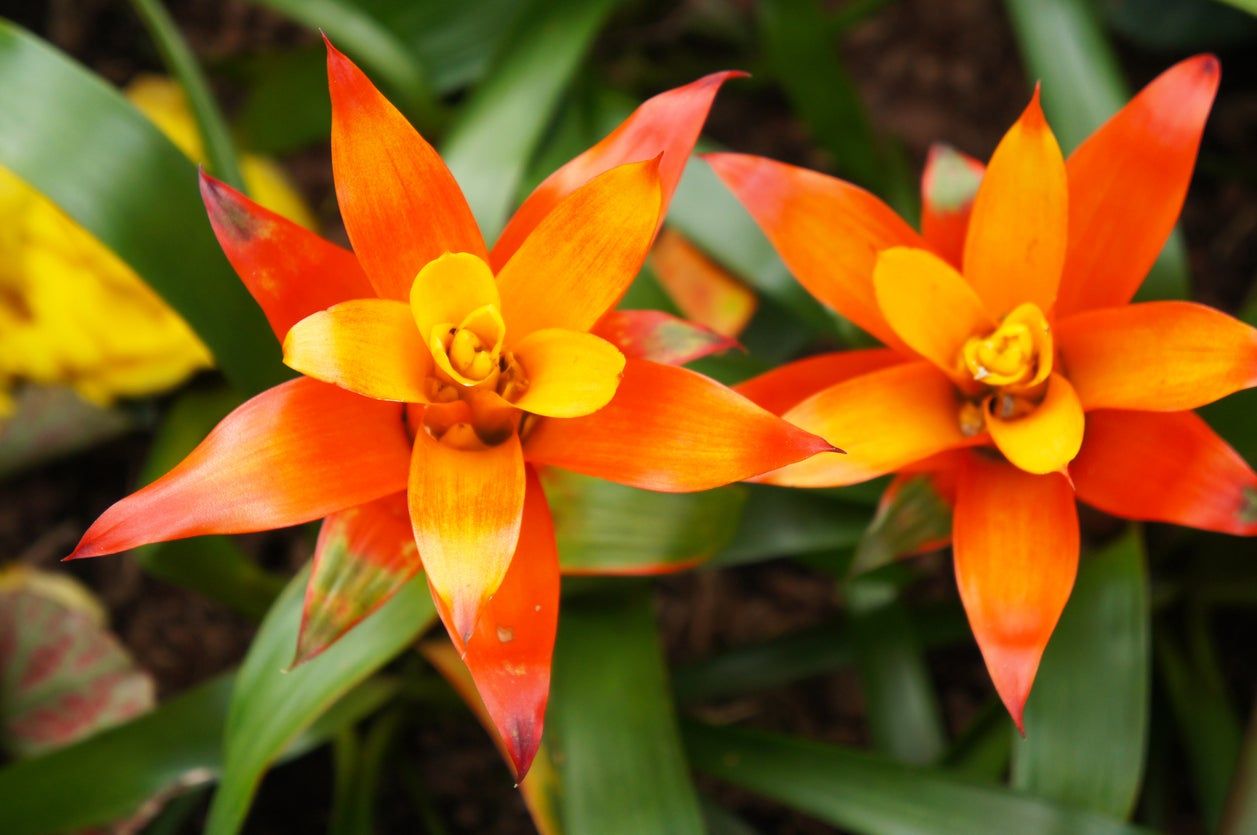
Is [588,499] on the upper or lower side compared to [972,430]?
lower

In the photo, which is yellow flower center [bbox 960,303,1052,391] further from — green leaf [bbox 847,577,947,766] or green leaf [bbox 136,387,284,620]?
green leaf [bbox 136,387,284,620]

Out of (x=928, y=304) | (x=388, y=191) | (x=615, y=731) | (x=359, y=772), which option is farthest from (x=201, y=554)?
(x=928, y=304)

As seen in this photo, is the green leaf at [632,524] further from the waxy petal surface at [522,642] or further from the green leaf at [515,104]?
the green leaf at [515,104]

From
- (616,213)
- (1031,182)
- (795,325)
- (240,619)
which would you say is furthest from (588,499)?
(240,619)

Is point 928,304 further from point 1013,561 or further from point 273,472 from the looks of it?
point 273,472

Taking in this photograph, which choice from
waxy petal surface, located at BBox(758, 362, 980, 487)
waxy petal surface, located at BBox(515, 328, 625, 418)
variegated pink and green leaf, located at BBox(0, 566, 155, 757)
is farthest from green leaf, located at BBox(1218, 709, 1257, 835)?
variegated pink and green leaf, located at BBox(0, 566, 155, 757)

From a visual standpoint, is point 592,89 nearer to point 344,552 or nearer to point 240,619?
point 344,552
